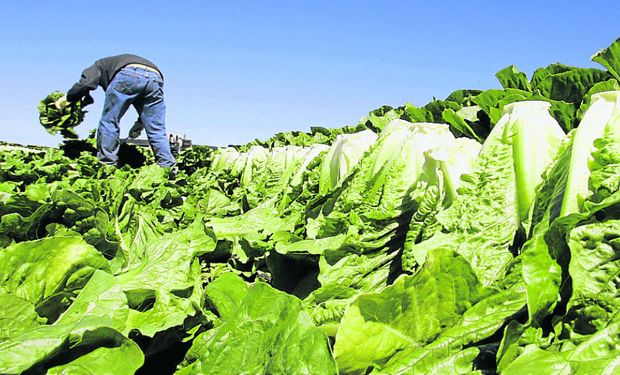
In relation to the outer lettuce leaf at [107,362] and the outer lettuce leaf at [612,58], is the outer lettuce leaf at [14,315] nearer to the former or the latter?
the outer lettuce leaf at [107,362]

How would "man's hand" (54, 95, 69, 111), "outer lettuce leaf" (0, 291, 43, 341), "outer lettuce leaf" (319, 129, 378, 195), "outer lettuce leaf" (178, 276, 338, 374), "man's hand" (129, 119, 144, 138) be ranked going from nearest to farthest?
"outer lettuce leaf" (178, 276, 338, 374)
"outer lettuce leaf" (0, 291, 43, 341)
"outer lettuce leaf" (319, 129, 378, 195)
"man's hand" (54, 95, 69, 111)
"man's hand" (129, 119, 144, 138)

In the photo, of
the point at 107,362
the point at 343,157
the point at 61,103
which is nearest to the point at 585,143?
the point at 107,362

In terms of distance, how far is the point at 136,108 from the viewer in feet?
33.7

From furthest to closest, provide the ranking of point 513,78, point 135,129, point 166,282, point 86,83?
point 135,129
point 86,83
point 513,78
point 166,282

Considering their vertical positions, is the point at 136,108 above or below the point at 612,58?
below

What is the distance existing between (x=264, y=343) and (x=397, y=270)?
94cm

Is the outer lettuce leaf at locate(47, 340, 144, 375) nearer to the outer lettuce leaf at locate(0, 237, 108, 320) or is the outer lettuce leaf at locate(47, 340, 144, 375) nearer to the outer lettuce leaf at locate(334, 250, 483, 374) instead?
the outer lettuce leaf at locate(0, 237, 108, 320)

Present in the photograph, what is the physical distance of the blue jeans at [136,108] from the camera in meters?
9.34

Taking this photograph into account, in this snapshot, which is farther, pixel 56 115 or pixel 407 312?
pixel 56 115

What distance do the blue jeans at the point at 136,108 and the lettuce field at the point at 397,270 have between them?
6671 millimetres

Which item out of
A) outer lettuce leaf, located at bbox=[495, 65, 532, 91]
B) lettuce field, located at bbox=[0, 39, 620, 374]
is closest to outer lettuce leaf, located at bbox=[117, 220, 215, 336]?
lettuce field, located at bbox=[0, 39, 620, 374]

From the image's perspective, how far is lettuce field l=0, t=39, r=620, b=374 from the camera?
1379mm

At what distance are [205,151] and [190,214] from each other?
1028cm

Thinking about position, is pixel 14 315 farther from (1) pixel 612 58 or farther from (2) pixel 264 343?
(1) pixel 612 58
